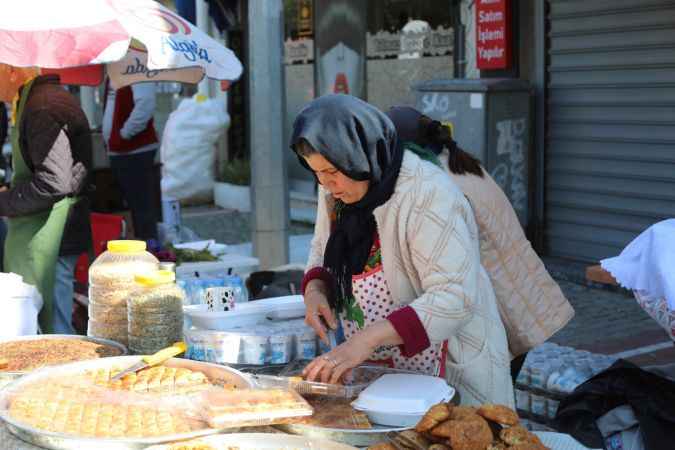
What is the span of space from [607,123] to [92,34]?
550cm

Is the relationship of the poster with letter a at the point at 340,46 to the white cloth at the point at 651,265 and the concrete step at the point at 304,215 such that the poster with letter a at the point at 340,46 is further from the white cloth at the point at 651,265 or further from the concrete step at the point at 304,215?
the white cloth at the point at 651,265

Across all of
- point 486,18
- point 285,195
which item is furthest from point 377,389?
point 486,18

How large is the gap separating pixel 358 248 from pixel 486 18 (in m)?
7.06

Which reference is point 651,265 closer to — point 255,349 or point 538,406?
point 538,406

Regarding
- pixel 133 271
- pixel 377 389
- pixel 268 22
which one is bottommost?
pixel 377 389

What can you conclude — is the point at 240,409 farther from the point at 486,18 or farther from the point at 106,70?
the point at 486,18

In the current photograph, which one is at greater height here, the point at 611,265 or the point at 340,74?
the point at 340,74

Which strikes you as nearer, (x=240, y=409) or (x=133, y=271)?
(x=240, y=409)

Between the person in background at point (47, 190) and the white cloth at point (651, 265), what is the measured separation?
2.67 m

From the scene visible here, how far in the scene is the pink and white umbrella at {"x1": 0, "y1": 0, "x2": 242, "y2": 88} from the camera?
4.65 metres

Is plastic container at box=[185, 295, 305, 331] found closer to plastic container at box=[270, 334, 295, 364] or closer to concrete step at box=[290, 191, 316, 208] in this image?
plastic container at box=[270, 334, 295, 364]

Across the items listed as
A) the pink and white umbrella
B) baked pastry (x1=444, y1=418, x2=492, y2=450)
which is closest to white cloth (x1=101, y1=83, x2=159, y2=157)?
the pink and white umbrella

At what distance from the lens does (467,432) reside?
2301 mm

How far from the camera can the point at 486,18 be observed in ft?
32.0
